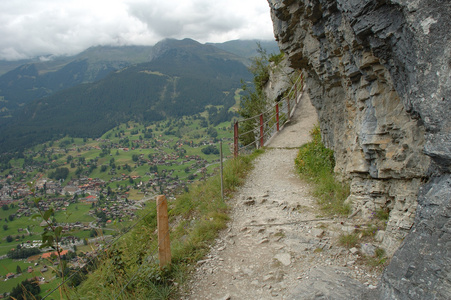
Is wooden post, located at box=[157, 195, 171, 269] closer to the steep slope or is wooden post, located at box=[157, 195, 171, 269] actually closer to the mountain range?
the mountain range

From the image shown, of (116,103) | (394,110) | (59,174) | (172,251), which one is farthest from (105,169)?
(116,103)

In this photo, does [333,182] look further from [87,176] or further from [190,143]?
[190,143]

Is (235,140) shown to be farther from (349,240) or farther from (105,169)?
(105,169)

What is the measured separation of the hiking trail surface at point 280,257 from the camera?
12.8 ft

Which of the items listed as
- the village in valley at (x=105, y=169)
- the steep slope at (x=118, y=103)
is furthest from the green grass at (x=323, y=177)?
the steep slope at (x=118, y=103)

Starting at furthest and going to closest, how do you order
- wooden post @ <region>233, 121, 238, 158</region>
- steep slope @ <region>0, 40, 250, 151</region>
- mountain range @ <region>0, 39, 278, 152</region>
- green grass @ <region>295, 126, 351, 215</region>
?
steep slope @ <region>0, 40, 250, 151</region>, mountain range @ <region>0, 39, 278, 152</region>, wooden post @ <region>233, 121, 238, 158</region>, green grass @ <region>295, 126, 351, 215</region>

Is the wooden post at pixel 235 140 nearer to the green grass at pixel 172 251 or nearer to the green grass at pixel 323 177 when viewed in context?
the green grass at pixel 172 251

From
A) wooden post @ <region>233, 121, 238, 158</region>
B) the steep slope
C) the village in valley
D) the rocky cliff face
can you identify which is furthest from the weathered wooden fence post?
the steep slope

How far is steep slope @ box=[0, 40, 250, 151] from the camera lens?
109 m

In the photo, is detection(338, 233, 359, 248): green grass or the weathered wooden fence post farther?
the weathered wooden fence post

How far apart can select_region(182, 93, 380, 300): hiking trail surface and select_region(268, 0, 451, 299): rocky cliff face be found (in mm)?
710

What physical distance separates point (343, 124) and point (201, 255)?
174 inches

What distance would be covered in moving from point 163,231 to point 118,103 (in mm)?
135284

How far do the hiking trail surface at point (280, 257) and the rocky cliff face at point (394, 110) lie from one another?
0.71 meters
